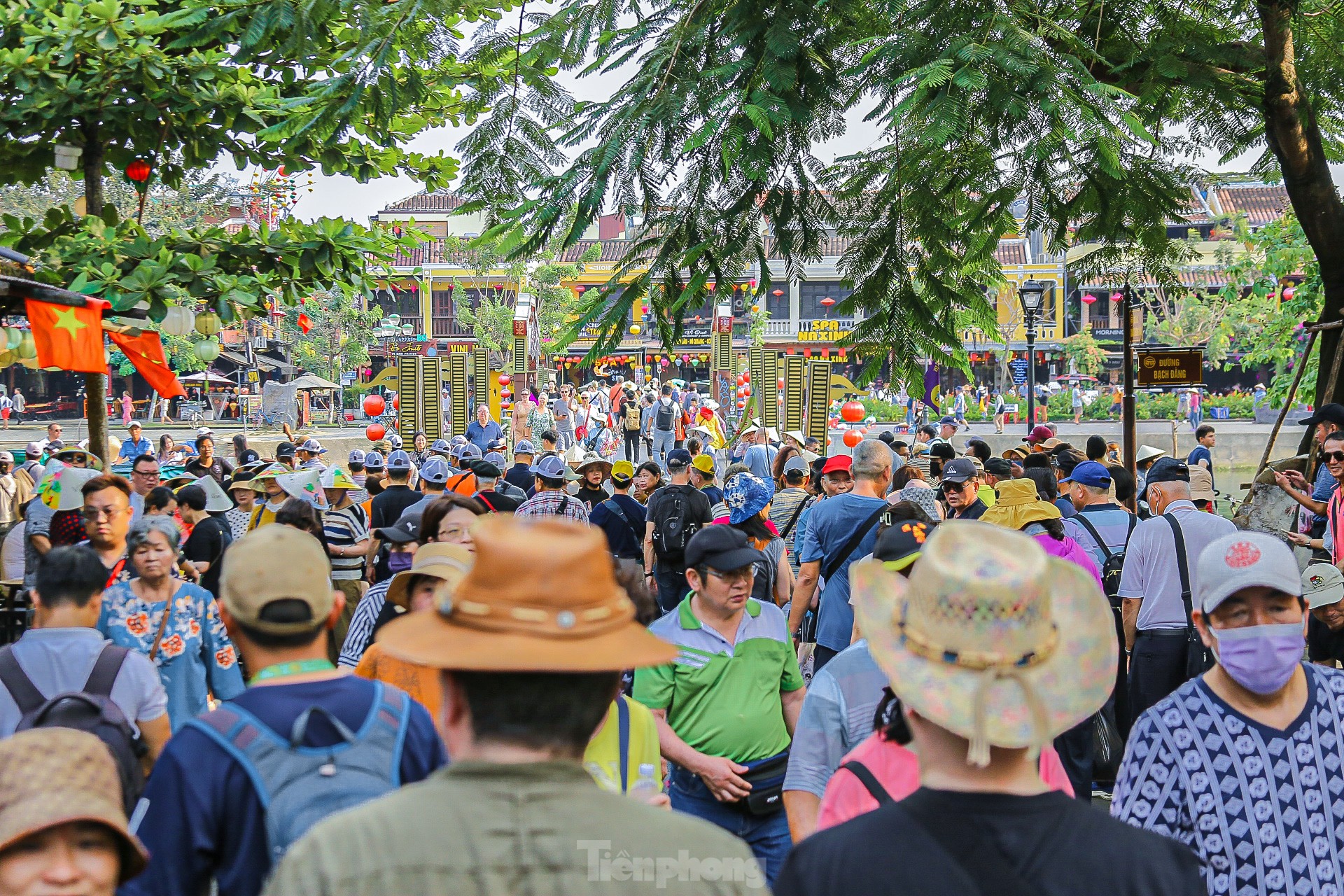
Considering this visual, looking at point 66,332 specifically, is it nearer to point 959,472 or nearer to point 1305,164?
point 959,472

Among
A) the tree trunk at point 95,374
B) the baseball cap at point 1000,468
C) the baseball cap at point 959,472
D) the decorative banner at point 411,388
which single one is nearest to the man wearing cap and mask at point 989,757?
the baseball cap at point 959,472

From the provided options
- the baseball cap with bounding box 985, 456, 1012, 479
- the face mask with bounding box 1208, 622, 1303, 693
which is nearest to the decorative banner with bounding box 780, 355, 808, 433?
the baseball cap with bounding box 985, 456, 1012, 479

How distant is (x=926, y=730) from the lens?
6.24ft

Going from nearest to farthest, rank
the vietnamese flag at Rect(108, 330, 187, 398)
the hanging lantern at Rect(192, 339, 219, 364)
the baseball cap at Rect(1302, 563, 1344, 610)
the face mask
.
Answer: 1. the face mask
2. the baseball cap at Rect(1302, 563, 1344, 610)
3. the hanging lantern at Rect(192, 339, 219, 364)
4. the vietnamese flag at Rect(108, 330, 187, 398)

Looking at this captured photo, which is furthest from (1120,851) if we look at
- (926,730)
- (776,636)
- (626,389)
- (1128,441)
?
(626,389)

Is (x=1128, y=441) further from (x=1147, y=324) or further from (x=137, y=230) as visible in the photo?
(x=1147, y=324)

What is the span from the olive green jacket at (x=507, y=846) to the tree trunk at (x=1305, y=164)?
7.96m

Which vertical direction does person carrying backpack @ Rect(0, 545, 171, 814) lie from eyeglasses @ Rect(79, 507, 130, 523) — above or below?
Answer: below

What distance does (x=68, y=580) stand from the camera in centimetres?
370

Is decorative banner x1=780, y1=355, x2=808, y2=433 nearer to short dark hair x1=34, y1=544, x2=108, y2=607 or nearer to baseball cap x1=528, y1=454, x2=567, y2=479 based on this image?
baseball cap x1=528, y1=454, x2=567, y2=479

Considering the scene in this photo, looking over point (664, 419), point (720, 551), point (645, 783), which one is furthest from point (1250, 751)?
point (664, 419)

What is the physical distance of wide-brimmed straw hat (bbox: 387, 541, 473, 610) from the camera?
395 cm

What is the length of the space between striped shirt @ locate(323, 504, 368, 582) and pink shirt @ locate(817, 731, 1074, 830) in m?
5.76

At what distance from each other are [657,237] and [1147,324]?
46994 millimetres
